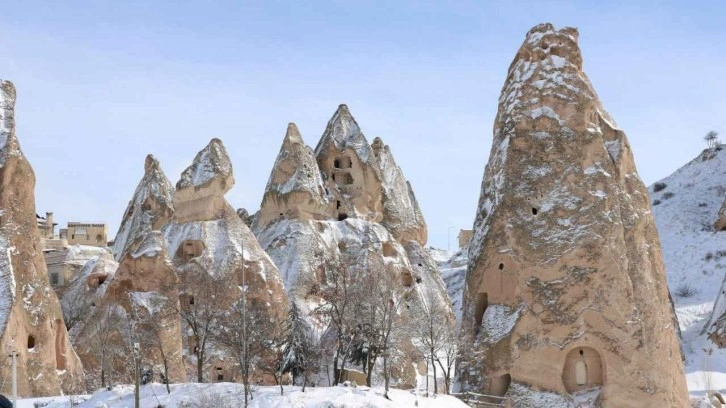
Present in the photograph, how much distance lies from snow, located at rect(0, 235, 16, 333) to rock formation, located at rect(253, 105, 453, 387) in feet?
47.5

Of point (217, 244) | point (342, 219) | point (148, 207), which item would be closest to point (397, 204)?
point (342, 219)

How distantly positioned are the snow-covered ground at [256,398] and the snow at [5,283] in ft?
17.1

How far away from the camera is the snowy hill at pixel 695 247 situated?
159ft

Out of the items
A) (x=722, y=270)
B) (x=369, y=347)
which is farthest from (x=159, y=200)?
(x=722, y=270)

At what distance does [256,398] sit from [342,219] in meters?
27.7

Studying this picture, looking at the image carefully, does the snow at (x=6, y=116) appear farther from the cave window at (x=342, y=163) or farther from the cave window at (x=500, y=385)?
the cave window at (x=342, y=163)

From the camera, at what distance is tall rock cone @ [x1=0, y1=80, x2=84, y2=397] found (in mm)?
33781

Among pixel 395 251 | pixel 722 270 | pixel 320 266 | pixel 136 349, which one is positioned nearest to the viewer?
pixel 136 349

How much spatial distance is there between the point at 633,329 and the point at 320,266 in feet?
65.0

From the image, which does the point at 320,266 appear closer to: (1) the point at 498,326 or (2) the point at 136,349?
(1) the point at 498,326

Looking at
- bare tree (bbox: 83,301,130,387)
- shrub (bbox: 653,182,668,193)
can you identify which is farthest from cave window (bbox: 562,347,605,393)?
shrub (bbox: 653,182,668,193)

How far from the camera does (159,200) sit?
55219 millimetres

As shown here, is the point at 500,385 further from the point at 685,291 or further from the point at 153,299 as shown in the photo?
the point at 685,291

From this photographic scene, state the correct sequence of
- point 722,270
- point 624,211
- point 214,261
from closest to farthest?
1. point 624,211
2. point 214,261
3. point 722,270
